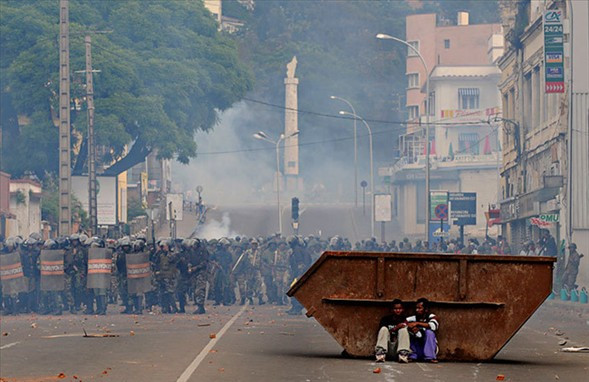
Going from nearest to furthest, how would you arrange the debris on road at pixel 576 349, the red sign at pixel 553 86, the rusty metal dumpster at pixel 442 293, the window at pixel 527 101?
the rusty metal dumpster at pixel 442 293, the debris on road at pixel 576 349, the red sign at pixel 553 86, the window at pixel 527 101

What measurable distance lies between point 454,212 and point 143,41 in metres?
21.7

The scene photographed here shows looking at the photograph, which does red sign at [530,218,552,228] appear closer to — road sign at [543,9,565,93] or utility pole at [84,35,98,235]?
road sign at [543,9,565,93]

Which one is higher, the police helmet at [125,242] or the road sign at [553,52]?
the road sign at [553,52]

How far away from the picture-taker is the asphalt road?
16953 mm

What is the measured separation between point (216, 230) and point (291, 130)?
43325mm

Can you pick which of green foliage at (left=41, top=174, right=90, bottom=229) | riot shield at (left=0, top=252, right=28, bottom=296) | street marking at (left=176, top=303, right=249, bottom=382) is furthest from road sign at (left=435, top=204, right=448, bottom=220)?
street marking at (left=176, top=303, right=249, bottom=382)

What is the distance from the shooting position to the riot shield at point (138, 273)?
33.6 meters

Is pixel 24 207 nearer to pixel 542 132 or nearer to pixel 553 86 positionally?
pixel 542 132

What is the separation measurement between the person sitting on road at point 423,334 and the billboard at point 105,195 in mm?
38563

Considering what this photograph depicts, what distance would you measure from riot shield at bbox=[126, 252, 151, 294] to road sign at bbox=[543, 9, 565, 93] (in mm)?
19006

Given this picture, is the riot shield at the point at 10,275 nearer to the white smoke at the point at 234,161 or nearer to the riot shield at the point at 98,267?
the riot shield at the point at 98,267

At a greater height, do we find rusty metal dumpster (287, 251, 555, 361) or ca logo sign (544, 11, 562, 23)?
ca logo sign (544, 11, 562, 23)

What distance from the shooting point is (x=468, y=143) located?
105m

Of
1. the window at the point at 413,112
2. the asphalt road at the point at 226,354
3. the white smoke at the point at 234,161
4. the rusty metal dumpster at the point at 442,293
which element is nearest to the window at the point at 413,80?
the window at the point at 413,112
